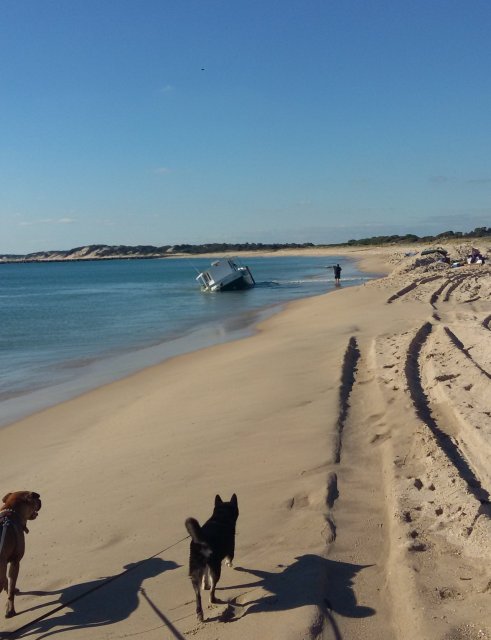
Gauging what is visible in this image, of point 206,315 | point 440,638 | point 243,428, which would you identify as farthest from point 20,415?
point 206,315

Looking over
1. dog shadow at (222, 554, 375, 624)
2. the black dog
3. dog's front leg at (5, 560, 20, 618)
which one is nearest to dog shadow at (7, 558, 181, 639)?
dog's front leg at (5, 560, 20, 618)

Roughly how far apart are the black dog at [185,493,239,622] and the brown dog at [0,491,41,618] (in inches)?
50.5

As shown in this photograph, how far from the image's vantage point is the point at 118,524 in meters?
5.32

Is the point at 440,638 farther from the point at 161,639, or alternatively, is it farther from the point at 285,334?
the point at 285,334

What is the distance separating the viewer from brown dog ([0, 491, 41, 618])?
408cm

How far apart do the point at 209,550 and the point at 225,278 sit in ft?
126

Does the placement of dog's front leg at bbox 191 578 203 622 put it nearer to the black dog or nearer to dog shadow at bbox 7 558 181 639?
the black dog

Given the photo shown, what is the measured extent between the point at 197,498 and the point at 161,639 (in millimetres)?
2028

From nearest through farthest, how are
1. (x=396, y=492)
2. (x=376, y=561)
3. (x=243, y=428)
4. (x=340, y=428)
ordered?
(x=376, y=561) → (x=396, y=492) → (x=340, y=428) → (x=243, y=428)

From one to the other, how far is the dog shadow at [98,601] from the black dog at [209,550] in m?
0.53

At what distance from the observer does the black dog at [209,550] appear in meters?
3.81

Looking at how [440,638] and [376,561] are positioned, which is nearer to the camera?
[440,638]

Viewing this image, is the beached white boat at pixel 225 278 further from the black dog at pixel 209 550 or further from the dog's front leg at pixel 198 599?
the dog's front leg at pixel 198 599

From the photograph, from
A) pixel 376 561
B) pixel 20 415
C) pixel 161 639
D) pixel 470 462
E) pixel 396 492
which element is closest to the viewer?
pixel 161 639
